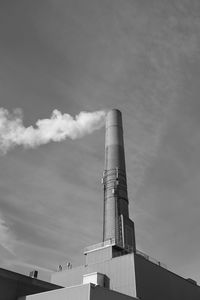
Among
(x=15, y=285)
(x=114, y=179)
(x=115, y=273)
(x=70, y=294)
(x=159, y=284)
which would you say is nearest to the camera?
(x=70, y=294)

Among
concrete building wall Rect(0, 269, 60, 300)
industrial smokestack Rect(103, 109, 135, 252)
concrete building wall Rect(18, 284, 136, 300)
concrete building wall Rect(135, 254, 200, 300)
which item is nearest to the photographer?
concrete building wall Rect(18, 284, 136, 300)

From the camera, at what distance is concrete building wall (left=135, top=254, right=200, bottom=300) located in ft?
84.5

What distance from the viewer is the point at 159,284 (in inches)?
1088

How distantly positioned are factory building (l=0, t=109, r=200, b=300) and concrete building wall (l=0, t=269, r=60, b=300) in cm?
7

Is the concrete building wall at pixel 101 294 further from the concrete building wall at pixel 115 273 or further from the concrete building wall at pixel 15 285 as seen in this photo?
the concrete building wall at pixel 15 285

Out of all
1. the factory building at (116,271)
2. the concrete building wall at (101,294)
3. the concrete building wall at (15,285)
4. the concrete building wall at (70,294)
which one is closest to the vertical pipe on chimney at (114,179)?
the factory building at (116,271)

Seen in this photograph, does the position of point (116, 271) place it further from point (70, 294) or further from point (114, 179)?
point (114, 179)

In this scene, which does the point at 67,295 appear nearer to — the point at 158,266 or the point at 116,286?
the point at 116,286

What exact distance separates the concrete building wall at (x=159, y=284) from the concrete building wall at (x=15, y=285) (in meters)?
7.96

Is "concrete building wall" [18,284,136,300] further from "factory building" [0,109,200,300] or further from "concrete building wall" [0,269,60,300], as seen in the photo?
"concrete building wall" [0,269,60,300]

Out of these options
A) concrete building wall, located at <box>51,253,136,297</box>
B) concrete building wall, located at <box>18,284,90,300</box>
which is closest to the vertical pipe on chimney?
concrete building wall, located at <box>51,253,136,297</box>

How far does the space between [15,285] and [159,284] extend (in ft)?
41.8

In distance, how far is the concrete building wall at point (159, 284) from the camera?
25.8 m

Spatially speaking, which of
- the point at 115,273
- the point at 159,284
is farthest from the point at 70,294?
the point at 159,284
